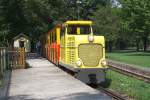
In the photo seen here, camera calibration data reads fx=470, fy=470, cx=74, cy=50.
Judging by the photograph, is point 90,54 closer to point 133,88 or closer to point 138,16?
point 133,88

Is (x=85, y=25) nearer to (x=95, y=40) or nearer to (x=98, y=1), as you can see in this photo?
(x=95, y=40)

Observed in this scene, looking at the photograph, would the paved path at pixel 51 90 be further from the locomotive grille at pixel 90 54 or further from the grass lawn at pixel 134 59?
the grass lawn at pixel 134 59

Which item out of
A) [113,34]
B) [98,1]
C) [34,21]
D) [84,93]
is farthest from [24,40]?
[84,93]

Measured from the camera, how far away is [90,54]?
2128 cm

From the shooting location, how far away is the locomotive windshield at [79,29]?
24.0 m

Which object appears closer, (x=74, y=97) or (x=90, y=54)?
(x=74, y=97)

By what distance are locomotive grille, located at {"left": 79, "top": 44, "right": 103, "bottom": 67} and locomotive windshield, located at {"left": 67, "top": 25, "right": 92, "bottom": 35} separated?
277 centimetres

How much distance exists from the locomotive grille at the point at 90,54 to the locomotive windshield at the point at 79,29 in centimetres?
277

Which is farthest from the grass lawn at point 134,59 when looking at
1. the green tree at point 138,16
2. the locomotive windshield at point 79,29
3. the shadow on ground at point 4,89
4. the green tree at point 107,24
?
the shadow on ground at point 4,89

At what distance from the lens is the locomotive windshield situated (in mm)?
24031

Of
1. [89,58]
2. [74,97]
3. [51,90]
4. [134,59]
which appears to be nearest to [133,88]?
[89,58]

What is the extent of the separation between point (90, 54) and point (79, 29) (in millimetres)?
3245

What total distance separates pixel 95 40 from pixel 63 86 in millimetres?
3387

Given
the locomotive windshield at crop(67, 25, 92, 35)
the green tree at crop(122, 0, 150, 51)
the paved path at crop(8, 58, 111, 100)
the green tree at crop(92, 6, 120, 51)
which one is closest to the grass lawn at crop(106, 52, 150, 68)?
the green tree at crop(92, 6, 120, 51)
